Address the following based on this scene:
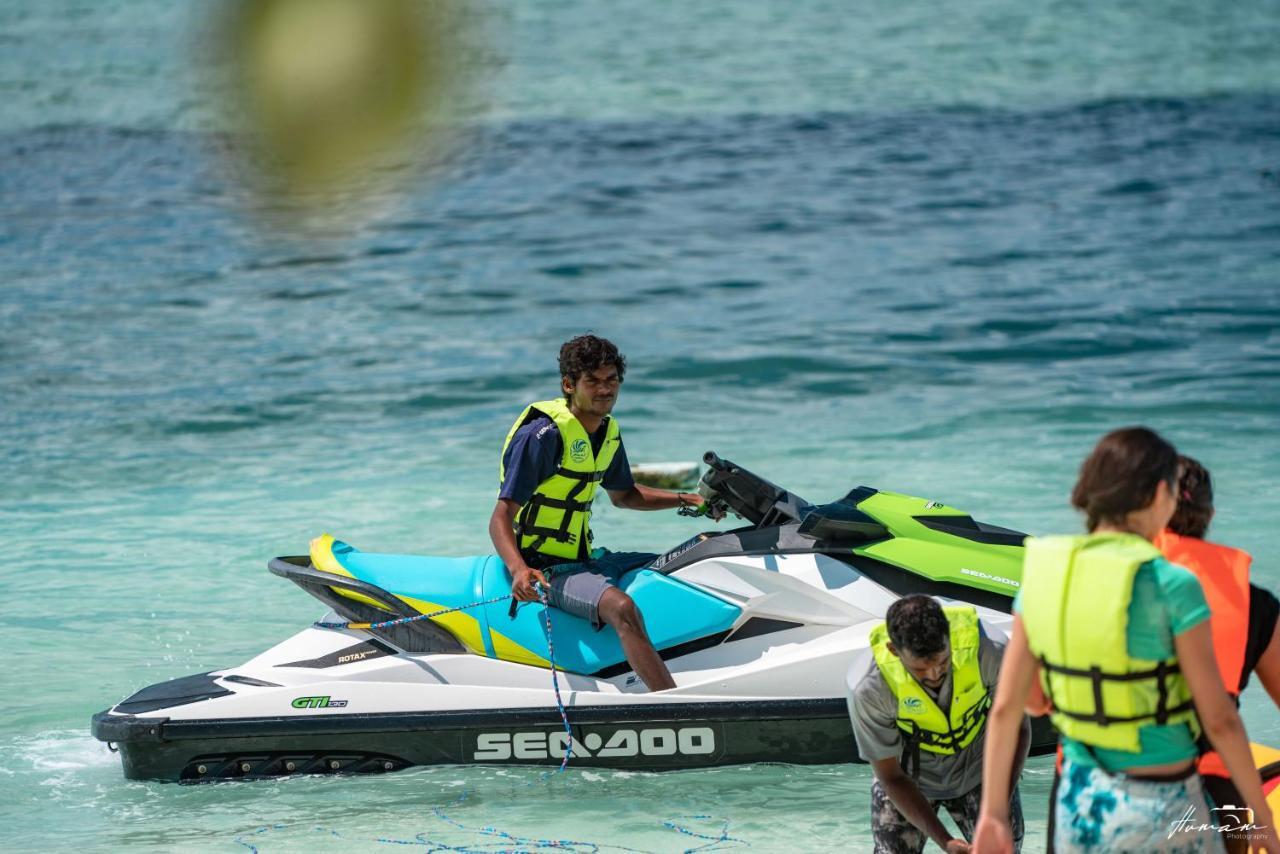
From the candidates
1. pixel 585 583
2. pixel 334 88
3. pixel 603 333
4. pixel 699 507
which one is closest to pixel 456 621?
pixel 585 583

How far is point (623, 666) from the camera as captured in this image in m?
5.43

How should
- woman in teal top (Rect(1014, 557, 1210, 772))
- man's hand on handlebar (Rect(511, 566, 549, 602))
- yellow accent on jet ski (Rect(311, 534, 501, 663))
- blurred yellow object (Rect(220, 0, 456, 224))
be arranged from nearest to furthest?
woman in teal top (Rect(1014, 557, 1210, 772)) → man's hand on handlebar (Rect(511, 566, 549, 602)) → yellow accent on jet ski (Rect(311, 534, 501, 663)) → blurred yellow object (Rect(220, 0, 456, 224))

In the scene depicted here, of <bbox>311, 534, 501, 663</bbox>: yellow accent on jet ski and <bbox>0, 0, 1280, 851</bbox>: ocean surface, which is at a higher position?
<bbox>0, 0, 1280, 851</bbox>: ocean surface

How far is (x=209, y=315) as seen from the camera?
1766 cm

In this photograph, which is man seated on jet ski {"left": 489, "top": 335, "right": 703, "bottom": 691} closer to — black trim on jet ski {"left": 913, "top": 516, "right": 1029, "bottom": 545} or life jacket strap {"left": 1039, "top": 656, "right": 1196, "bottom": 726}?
black trim on jet ski {"left": 913, "top": 516, "right": 1029, "bottom": 545}

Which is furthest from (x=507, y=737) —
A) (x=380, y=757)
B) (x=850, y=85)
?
(x=850, y=85)

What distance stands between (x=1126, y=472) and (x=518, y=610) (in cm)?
291

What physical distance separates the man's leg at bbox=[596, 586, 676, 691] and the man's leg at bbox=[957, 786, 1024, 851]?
4.60 feet

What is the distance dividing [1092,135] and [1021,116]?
2.41m

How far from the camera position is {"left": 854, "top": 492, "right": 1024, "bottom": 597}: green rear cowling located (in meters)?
5.21

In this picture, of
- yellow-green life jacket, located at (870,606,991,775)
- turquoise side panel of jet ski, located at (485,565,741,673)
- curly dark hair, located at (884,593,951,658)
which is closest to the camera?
curly dark hair, located at (884,593,951,658)

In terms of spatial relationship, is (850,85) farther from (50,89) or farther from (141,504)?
(141,504)

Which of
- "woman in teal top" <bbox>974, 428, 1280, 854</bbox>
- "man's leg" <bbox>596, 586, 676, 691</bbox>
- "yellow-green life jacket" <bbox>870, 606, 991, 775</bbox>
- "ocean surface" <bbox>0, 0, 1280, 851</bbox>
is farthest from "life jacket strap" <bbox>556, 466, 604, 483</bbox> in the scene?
"woman in teal top" <bbox>974, 428, 1280, 854</bbox>

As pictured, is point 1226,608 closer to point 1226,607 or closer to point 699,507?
point 1226,607
